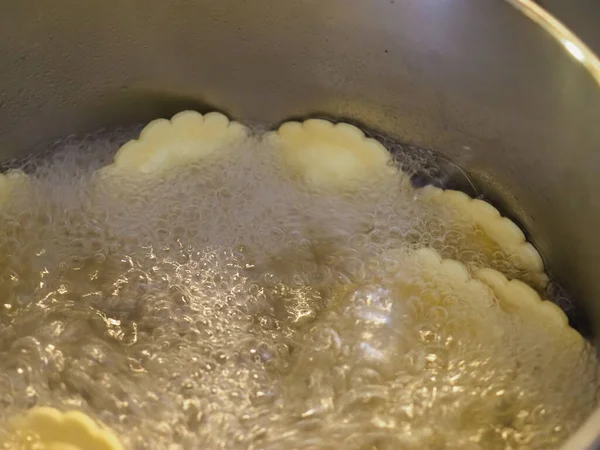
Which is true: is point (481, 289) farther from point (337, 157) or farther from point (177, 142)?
point (177, 142)

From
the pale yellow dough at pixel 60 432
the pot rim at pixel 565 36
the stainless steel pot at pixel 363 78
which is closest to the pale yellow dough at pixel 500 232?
the stainless steel pot at pixel 363 78

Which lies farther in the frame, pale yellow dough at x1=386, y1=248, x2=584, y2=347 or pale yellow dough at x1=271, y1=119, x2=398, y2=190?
pale yellow dough at x1=271, y1=119, x2=398, y2=190

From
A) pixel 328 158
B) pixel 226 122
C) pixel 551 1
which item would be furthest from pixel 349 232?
pixel 551 1

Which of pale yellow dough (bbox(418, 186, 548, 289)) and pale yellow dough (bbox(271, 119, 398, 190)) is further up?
pale yellow dough (bbox(418, 186, 548, 289))

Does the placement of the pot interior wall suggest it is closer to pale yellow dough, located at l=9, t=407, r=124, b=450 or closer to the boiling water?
the boiling water

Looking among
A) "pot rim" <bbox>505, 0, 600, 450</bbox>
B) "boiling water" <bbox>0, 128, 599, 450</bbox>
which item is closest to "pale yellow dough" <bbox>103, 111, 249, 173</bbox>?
"boiling water" <bbox>0, 128, 599, 450</bbox>

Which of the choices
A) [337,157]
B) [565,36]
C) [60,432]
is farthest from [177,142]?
[565,36]

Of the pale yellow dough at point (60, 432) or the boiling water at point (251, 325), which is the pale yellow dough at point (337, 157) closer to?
the boiling water at point (251, 325)
